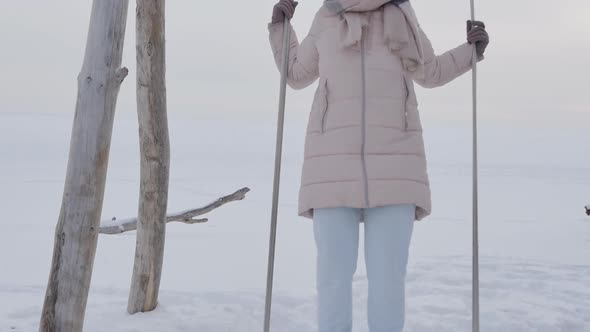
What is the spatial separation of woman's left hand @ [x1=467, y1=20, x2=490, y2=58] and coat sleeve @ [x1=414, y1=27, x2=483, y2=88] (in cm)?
3

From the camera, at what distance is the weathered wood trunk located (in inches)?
138

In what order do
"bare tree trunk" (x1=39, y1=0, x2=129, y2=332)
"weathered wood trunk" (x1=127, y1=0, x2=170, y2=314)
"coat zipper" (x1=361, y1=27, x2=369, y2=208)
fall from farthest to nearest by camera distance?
"weathered wood trunk" (x1=127, y1=0, x2=170, y2=314) < "bare tree trunk" (x1=39, y1=0, x2=129, y2=332) < "coat zipper" (x1=361, y1=27, x2=369, y2=208)

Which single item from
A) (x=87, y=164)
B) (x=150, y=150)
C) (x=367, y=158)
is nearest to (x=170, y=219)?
(x=150, y=150)

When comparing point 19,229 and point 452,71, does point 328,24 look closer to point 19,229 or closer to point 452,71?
point 452,71

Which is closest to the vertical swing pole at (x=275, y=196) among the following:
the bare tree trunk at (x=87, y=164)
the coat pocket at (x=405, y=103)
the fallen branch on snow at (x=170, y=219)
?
A: the coat pocket at (x=405, y=103)

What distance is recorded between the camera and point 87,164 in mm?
2455

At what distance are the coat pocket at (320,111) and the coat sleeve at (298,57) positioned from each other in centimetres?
16

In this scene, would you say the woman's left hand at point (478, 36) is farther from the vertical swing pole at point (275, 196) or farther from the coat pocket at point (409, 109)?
the vertical swing pole at point (275, 196)

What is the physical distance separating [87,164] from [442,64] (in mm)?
1258

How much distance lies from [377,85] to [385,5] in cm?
29

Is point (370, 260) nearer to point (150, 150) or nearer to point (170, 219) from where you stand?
point (150, 150)

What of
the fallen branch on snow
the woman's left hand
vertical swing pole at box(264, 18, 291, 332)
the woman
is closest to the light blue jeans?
the woman

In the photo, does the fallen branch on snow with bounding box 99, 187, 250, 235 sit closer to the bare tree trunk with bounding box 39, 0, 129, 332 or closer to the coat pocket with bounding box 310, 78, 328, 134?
the bare tree trunk with bounding box 39, 0, 129, 332

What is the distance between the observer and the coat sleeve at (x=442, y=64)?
247cm
